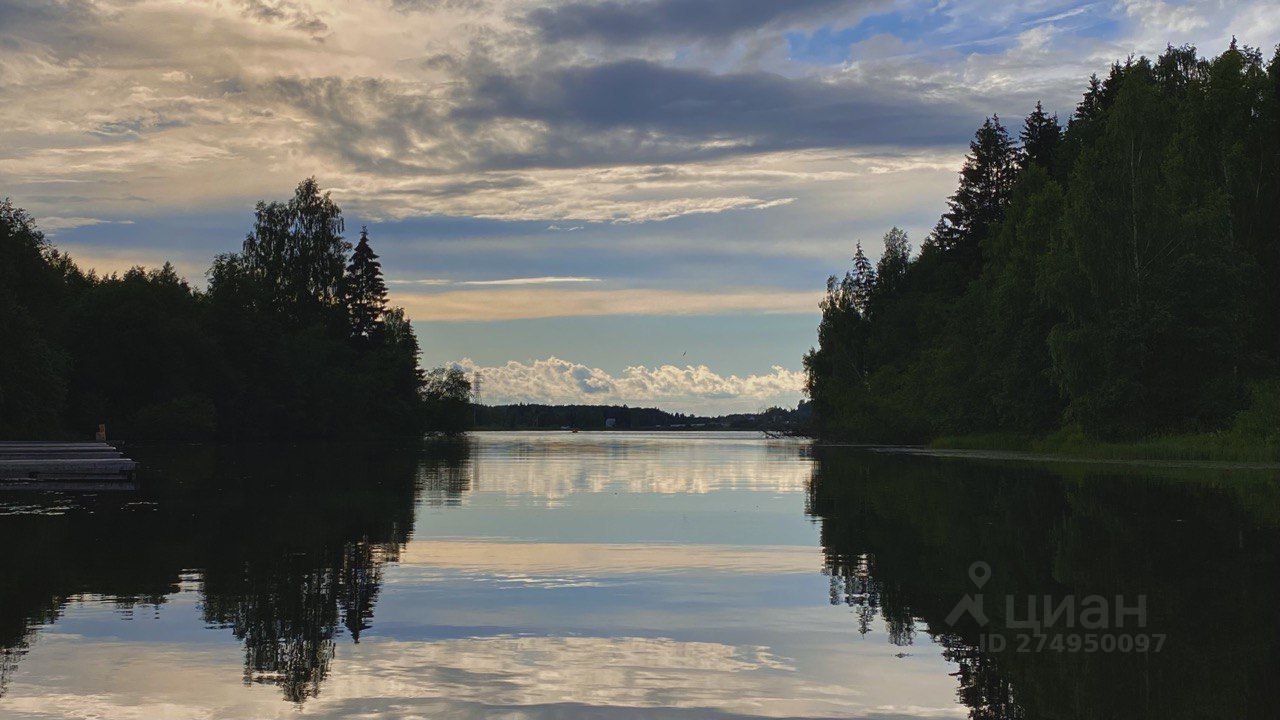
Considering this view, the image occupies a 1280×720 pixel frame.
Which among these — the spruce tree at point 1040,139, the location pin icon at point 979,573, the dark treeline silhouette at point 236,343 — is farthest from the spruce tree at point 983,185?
the location pin icon at point 979,573

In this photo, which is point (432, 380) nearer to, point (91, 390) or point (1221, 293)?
point (91, 390)

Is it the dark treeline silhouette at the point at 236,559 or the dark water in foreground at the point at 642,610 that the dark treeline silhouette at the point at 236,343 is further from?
the dark water in foreground at the point at 642,610

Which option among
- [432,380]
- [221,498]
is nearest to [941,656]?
[221,498]

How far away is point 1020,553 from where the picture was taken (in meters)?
20.7

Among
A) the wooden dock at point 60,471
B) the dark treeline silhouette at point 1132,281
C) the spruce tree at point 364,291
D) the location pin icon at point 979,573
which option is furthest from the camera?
the spruce tree at point 364,291

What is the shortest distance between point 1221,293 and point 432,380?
119m

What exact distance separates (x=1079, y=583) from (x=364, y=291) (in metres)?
130

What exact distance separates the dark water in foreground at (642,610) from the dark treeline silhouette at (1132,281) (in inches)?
1392

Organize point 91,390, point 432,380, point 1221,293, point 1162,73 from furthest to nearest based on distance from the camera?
point 432,380 < point 91,390 < point 1162,73 < point 1221,293

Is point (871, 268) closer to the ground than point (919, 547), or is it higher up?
higher up

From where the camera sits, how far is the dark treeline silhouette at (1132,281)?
65.4 m

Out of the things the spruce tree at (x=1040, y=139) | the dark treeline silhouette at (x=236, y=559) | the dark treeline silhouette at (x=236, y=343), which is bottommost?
the dark treeline silhouette at (x=236, y=559)

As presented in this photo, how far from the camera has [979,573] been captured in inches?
723

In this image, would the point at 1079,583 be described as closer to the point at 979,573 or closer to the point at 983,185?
the point at 979,573
